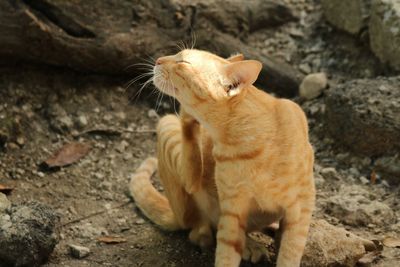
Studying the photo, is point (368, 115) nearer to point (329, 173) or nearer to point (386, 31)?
point (329, 173)

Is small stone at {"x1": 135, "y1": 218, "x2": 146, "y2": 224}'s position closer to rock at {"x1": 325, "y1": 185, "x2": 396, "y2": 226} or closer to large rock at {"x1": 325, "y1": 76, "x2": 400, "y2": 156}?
rock at {"x1": 325, "y1": 185, "x2": 396, "y2": 226}

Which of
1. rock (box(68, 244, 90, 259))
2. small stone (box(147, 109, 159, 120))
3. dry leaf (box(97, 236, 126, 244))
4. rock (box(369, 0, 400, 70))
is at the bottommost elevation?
dry leaf (box(97, 236, 126, 244))

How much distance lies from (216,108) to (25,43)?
208cm

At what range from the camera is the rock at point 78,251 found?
12.7ft

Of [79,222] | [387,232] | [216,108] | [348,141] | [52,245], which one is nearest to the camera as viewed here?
[216,108]

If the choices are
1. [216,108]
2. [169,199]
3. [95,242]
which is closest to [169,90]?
[216,108]

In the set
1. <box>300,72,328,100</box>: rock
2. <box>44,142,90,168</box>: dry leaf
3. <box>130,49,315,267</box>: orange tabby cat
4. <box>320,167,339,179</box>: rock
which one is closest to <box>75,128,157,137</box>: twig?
<box>44,142,90,168</box>: dry leaf

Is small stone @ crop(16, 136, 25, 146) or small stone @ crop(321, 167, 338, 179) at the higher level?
small stone @ crop(321, 167, 338, 179)

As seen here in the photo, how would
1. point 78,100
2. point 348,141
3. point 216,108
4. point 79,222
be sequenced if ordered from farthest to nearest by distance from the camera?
1. point 78,100
2. point 348,141
3. point 79,222
4. point 216,108

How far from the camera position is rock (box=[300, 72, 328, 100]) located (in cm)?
524

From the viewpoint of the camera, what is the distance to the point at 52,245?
12.0 ft

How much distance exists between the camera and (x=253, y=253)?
3707mm

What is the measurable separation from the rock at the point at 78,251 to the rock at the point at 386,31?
270 centimetres

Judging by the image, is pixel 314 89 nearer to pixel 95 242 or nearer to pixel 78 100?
pixel 78 100
